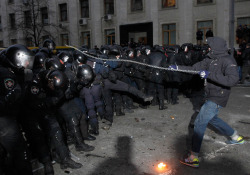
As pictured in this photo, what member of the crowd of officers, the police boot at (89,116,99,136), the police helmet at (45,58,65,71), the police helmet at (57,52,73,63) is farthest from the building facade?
the police helmet at (45,58,65,71)

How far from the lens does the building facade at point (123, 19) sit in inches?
757

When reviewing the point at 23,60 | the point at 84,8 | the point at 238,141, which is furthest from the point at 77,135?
the point at 84,8

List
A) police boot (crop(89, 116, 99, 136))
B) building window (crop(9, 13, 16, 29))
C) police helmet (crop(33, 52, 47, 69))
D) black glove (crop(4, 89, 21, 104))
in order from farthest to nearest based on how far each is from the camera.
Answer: building window (crop(9, 13, 16, 29)) → police boot (crop(89, 116, 99, 136)) → police helmet (crop(33, 52, 47, 69)) → black glove (crop(4, 89, 21, 104))

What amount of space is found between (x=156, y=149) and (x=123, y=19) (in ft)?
65.2

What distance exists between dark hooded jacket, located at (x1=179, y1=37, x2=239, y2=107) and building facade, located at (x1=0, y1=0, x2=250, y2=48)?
53.2ft

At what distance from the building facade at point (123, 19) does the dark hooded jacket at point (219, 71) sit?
16211 millimetres

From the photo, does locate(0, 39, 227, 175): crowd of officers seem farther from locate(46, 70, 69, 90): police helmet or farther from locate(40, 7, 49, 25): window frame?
locate(40, 7, 49, 25): window frame

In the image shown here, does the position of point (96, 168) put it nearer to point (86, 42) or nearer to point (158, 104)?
point (158, 104)

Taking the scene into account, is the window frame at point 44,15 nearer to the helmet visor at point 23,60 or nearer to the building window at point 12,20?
the building window at point 12,20

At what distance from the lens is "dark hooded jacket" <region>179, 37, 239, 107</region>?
3.84 meters

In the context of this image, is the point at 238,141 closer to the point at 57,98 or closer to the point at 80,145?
the point at 80,145

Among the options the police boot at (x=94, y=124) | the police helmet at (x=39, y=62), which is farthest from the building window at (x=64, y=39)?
the police boot at (x=94, y=124)

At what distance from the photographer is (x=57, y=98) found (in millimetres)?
4367

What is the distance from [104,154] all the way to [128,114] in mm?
2879
